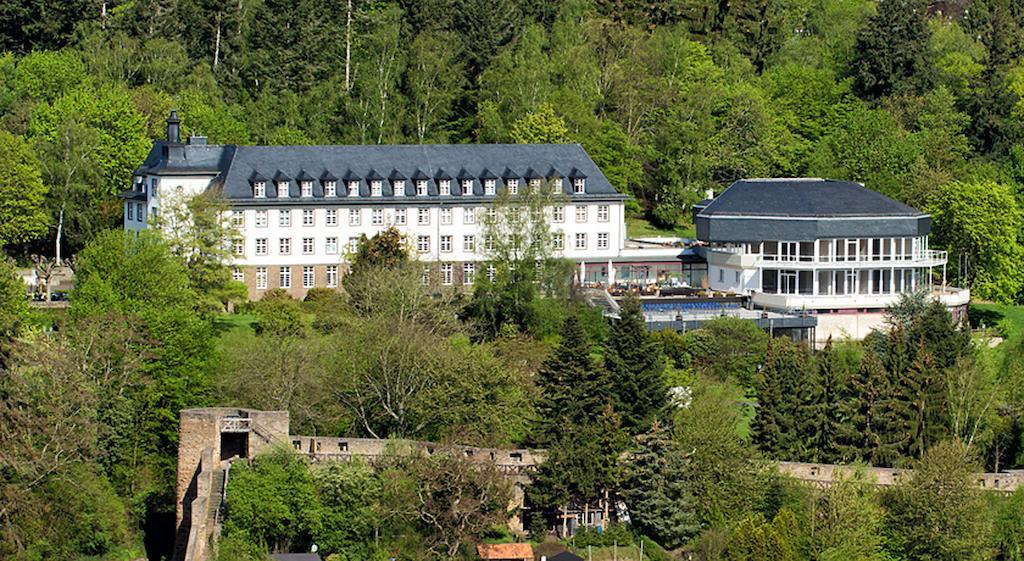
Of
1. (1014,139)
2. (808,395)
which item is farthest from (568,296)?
(1014,139)

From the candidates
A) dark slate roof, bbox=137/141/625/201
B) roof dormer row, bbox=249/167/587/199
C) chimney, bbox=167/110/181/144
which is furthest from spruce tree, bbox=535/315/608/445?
chimney, bbox=167/110/181/144

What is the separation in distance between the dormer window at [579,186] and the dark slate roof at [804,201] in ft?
17.0

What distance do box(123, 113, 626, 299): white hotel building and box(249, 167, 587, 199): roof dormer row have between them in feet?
0.14

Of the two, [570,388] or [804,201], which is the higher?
[804,201]

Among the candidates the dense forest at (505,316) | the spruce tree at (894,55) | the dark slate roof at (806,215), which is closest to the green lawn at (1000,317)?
the dense forest at (505,316)

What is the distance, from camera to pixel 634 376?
245ft

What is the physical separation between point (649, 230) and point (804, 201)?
13.5 metres

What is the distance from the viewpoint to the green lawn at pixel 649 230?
363 feet

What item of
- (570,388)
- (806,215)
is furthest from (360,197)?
(570,388)

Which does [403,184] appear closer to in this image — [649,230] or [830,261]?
[649,230]

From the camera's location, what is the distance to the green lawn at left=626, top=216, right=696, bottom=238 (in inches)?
4360

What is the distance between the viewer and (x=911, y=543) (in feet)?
226

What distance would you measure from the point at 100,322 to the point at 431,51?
141 feet

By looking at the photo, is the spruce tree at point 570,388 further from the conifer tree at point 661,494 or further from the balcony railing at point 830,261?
the balcony railing at point 830,261
